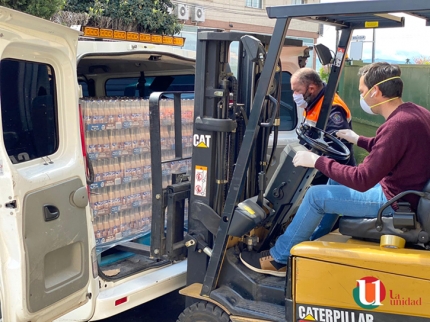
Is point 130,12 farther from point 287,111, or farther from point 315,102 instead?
point 315,102

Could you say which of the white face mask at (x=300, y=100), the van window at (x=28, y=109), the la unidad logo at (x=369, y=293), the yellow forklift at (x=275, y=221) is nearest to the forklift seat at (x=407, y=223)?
the yellow forklift at (x=275, y=221)

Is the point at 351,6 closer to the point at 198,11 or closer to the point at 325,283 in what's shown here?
the point at 325,283

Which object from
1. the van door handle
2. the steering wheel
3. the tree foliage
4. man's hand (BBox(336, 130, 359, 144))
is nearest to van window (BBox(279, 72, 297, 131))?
the tree foliage

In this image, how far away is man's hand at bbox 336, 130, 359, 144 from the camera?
3.80 m

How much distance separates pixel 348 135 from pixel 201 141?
3.60ft

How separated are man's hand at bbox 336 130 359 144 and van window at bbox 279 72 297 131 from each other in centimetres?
206

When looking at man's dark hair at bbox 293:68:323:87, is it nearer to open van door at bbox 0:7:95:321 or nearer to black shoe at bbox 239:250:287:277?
black shoe at bbox 239:250:287:277

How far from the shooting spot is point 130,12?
6.25 metres

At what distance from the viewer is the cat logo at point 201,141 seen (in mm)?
3590

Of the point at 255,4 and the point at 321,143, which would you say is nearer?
the point at 321,143

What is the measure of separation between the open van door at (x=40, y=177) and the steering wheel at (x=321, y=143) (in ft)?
4.71

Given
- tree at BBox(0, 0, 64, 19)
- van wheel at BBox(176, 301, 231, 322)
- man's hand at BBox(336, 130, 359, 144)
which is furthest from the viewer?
tree at BBox(0, 0, 64, 19)

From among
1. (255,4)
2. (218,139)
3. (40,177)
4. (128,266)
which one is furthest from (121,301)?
(255,4)

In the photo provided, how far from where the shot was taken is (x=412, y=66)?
10.9 metres
